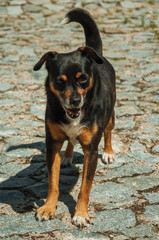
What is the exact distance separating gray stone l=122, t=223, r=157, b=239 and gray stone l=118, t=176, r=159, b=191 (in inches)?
29.0

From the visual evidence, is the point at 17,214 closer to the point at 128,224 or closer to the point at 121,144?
the point at 128,224

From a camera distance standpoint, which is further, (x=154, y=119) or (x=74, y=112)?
(x=154, y=119)

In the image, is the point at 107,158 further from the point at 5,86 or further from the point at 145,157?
the point at 5,86

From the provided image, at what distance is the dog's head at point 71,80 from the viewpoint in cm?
368

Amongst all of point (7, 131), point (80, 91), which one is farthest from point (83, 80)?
point (7, 131)

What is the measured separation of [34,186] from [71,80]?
4.58ft

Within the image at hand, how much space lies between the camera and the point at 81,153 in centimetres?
529

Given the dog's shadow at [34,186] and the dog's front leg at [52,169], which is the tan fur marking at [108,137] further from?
the dog's front leg at [52,169]

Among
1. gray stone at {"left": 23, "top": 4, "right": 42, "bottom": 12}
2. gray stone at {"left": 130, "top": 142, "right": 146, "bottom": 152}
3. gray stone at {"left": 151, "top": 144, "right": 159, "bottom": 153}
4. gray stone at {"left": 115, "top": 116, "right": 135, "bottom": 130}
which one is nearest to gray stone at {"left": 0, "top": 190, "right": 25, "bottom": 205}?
gray stone at {"left": 130, "top": 142, "right": 146, "bottom": 152}

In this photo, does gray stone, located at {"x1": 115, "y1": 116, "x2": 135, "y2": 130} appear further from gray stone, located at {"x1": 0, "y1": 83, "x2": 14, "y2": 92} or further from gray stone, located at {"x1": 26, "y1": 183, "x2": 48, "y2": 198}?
gray stone, located at {"x1": 0, "y1": 83, "x2": 14, "y2": 92}

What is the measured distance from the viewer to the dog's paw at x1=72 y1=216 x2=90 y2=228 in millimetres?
3667

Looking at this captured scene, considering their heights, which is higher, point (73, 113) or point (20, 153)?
point (73, 113)

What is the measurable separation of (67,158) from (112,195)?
3.17 feet

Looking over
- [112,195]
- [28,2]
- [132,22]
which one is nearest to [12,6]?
[28,2]
